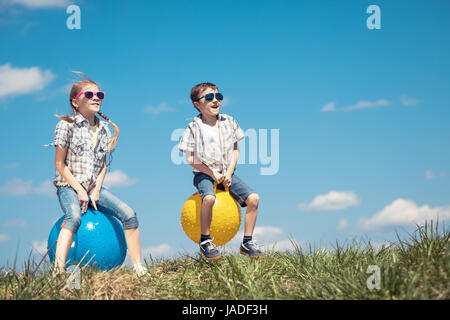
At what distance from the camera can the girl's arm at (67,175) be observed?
6445mm

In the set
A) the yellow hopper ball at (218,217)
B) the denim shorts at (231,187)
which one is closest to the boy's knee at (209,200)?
the denim shorts at (231,187)

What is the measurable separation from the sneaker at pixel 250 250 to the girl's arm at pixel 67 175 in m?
2.38

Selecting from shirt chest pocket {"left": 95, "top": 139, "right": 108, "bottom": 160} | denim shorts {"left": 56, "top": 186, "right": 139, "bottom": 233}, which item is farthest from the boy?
shirt chest pocket {"left": 95, "top": 139, "right": 108, "bottom": 160}

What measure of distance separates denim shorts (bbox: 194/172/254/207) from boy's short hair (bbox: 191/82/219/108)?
1161 mm

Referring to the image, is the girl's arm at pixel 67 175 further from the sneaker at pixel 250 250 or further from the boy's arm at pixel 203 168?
the sneaker at pixel 250 250

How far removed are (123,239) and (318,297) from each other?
10.3 ft

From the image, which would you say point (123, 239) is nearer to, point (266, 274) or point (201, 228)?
point (201, 228)

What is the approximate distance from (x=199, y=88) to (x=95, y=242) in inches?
106

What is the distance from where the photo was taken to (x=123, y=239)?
267 inches

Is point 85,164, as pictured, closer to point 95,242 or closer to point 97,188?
point 97,188

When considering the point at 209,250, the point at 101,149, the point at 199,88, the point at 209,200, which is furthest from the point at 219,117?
the point at 209,250

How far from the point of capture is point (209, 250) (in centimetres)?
656

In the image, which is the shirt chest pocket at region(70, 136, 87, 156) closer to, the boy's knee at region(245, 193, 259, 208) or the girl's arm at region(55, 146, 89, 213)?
the girl's arm at region(55, 146, 89, 213)
